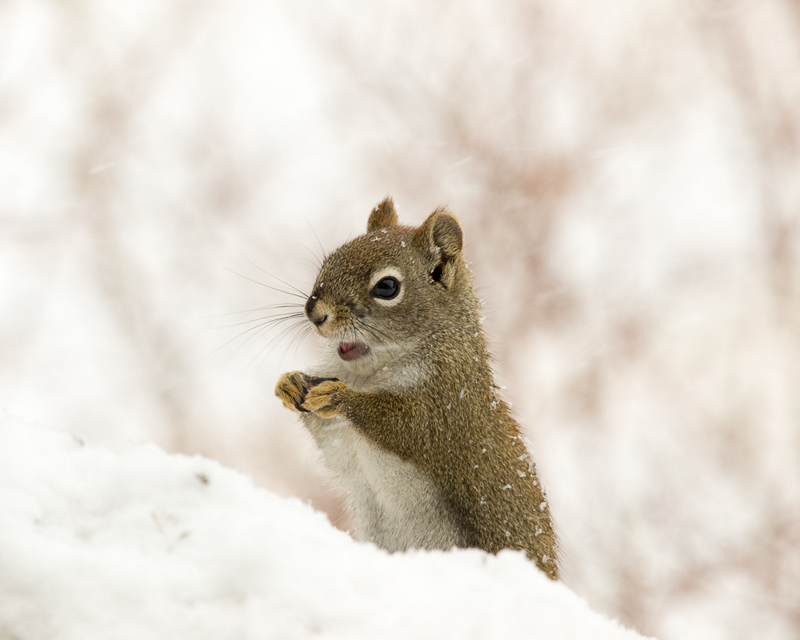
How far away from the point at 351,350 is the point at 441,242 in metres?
0.35

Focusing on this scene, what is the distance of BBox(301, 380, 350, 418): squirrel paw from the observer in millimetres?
1531

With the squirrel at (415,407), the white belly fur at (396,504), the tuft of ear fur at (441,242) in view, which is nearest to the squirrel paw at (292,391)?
the squirrel at (415,407)

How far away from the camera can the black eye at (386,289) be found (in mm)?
1703

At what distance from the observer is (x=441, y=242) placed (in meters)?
1.82

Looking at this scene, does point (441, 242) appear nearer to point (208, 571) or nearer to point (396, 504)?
point (396, 504)

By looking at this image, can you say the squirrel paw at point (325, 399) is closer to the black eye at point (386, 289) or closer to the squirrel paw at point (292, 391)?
the squirrel paw at point (292, 391)

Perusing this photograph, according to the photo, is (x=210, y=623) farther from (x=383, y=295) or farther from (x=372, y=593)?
(x=383, y=295)

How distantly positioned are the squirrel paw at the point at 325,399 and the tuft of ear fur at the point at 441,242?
41cm

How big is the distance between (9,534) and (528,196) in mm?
3492

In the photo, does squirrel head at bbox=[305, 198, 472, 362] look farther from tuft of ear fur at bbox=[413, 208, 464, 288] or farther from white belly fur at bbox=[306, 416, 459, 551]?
white belly fur at bbox=[306, 416, 459, 551]

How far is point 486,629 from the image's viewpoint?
0.67 metres

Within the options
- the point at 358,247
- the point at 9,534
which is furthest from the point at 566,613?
the point at 358,247

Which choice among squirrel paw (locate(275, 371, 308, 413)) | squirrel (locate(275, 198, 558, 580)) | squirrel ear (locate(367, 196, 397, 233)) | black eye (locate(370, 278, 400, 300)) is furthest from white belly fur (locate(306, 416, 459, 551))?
squirrel ear (locate(367, 196, 397, 233))

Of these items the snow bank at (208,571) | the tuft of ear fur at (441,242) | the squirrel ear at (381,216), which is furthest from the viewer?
the squirrel ear at (381,216)
